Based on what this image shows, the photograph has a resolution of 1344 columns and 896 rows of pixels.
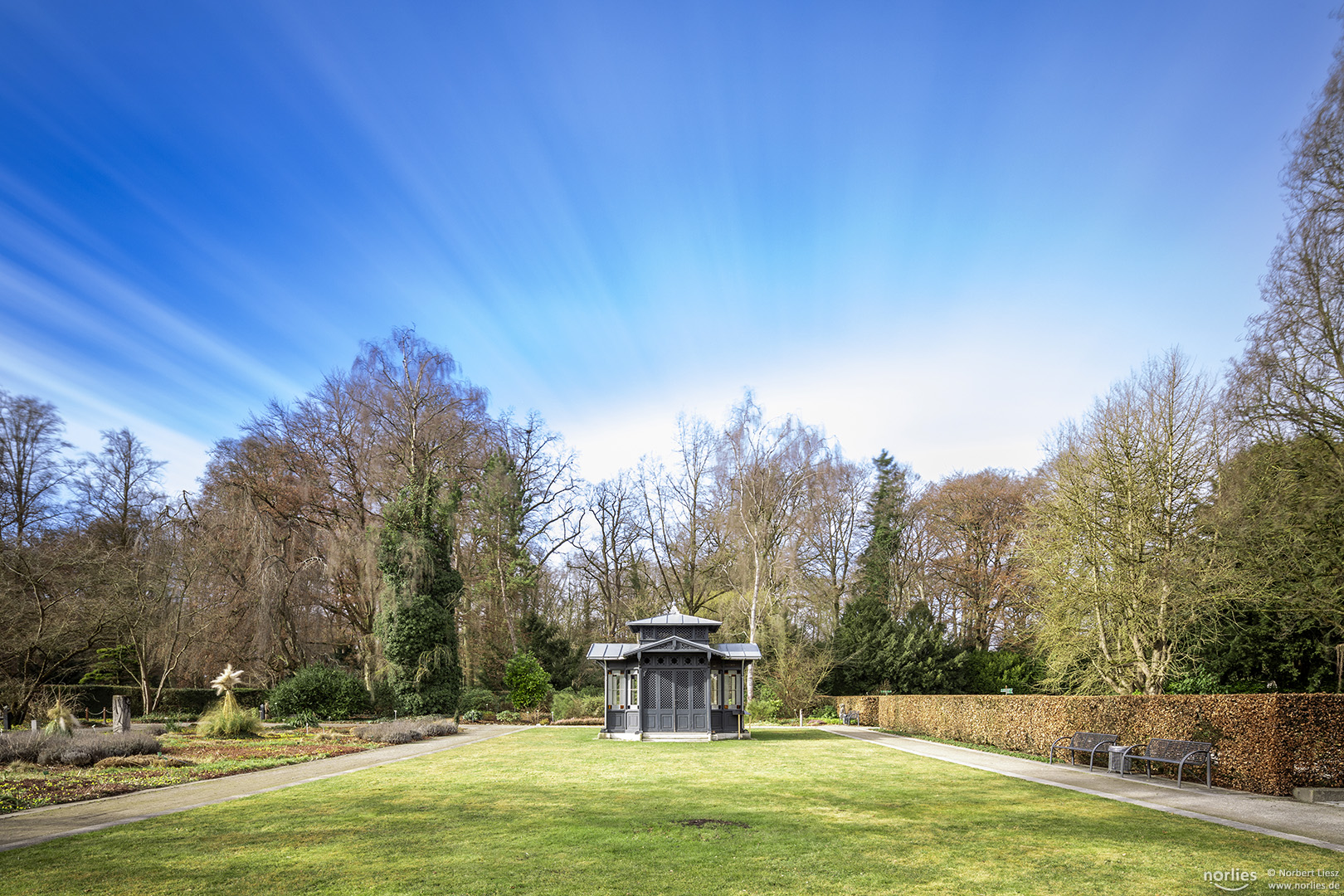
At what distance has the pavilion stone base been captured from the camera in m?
25.6

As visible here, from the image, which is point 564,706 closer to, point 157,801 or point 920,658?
point 920,658

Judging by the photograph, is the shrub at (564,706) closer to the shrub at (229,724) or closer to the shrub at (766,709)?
the shrub at (766,709)

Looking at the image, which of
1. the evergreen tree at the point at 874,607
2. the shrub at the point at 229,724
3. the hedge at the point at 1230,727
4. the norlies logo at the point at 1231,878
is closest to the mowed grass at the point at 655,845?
the norlies logo at the point at 1231,878

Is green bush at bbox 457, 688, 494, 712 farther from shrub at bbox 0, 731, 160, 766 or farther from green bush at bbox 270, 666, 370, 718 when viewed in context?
shrub at bbox 0, 731, 160, 766

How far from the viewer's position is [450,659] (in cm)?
3350

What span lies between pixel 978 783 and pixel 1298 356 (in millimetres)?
11685

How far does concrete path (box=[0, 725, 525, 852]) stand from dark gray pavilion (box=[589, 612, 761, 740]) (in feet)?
28.6

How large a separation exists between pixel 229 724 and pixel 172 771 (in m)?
9.30

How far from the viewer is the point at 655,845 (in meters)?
8.36

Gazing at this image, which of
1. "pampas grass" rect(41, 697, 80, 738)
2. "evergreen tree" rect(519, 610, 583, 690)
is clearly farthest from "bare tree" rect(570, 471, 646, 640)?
"pampas grass" rect(41, 697, 80, 738)

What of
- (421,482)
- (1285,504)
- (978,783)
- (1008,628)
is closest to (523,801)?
(978,783)

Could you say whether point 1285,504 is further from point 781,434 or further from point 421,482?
point 421,482

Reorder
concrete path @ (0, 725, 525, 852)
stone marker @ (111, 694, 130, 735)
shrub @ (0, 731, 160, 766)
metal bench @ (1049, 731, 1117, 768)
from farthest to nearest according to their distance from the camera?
stone marker @ (111, 694, 130, 735), metal bench @ (1049, 731, 1117, 768), shrub @ (0, 731, 160, 766), concrete path @ (0, 725, 525, 852)

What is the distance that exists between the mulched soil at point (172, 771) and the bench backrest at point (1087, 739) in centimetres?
1758
